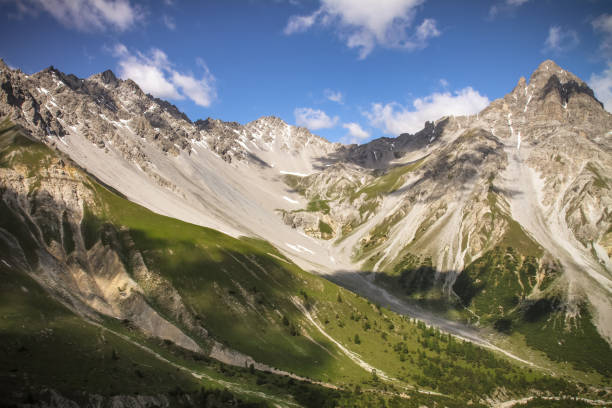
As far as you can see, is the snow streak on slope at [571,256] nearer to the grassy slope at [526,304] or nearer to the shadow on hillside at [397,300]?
the grassy slope at [526,304]

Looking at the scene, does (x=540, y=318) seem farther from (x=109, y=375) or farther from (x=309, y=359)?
(x=109, y=375)

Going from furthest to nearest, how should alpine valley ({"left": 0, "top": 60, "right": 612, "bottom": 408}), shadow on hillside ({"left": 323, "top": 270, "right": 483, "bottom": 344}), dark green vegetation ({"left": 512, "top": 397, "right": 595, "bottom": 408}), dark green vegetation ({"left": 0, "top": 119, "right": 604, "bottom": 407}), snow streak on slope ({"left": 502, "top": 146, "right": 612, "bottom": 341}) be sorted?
shadow on hillside ({"left": 323, "top": 270, "right": 483, "bottom": 344}), snow streak on slope ({"left": 502, "top": 146, "right": 612, "bottom": 341}), dark green vegetation ({"left": 512, "top": 397, "right": 595, "bottom": 408}), alpine valley ({"left": 0, "top": 60, "right": 612, "bottom": 408}), dark green vegetation ({"left": 0, "top": 119, "right": 604, "bottom": 407})

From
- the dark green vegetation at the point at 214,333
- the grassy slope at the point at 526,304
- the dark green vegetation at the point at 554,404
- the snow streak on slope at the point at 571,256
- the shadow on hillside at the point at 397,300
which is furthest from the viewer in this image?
the shadow on hillside at the point at 397,300

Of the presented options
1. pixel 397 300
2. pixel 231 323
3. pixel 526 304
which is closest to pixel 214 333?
pixel 231 323

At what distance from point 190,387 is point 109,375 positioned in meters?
8.04

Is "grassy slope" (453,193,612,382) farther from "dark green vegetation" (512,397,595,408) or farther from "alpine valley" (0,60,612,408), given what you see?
"dark green vegetation" (512,397,595,408)

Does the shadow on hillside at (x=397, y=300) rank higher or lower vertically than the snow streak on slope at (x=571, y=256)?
lower

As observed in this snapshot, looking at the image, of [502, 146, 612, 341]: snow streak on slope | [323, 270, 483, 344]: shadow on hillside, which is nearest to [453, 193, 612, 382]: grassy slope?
[502, 146, 612, 341]: snow streak on slope

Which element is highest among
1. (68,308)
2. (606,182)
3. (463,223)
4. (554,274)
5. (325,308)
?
(606,182)

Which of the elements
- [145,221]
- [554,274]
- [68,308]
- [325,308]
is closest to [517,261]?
[554,274]

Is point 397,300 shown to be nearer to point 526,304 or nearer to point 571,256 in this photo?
point 526,304

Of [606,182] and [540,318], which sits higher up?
[606,182]

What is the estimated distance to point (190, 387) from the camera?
122 ft

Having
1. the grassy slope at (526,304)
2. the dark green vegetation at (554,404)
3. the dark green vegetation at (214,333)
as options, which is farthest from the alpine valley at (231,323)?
the dark green vegetation at (554,404)
